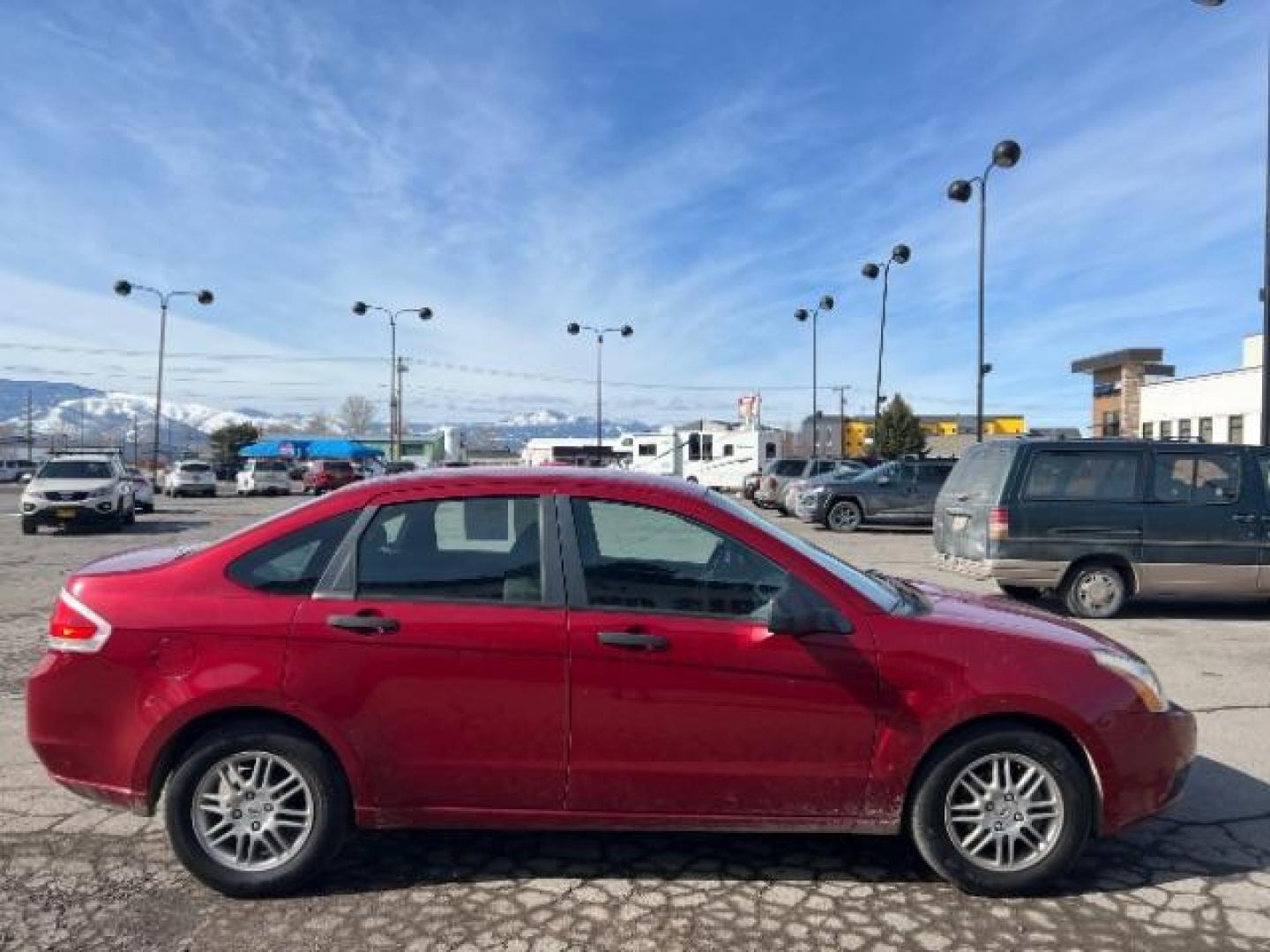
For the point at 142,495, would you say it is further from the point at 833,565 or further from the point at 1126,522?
the point at 833,565

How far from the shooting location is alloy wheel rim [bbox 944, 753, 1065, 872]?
355cm

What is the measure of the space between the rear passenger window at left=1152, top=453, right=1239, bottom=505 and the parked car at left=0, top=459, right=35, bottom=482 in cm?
6540

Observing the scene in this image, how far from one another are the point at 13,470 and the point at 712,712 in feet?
233

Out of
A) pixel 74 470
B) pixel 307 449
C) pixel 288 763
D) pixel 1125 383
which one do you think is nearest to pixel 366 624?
pixel 288 763

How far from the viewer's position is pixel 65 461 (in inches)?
809

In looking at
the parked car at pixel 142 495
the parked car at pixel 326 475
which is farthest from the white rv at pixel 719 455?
the parked car at pixel 142 495

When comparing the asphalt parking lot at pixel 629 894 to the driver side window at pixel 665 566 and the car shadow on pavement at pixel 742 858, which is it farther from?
the driver side window at pixel 665 566

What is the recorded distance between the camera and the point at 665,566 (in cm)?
370

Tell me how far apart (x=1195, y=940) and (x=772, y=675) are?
67.2 inches

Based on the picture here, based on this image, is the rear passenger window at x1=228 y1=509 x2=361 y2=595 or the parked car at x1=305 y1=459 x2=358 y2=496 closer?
the rear passenger window at x1=228 y1=509 x2=361 y2=595

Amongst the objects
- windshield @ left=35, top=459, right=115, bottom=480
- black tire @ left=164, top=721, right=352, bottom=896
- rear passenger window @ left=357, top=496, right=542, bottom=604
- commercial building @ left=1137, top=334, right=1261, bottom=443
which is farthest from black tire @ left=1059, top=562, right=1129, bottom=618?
commercial building @ left=1137, top=334, right=1261, bottom=443

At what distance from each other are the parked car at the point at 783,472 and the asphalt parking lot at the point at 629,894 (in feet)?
75.3

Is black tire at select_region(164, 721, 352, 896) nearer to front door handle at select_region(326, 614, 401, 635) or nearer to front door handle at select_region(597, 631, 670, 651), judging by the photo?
front door handle at select_region(326, 614, 401, 635)

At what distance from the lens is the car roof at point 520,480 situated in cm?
380
